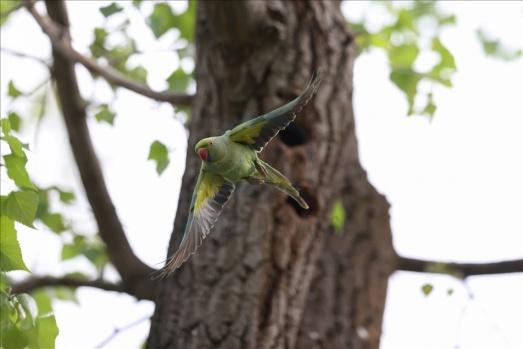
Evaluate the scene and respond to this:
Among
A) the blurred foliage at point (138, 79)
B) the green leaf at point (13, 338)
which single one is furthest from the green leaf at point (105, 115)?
the green leaf at point (13, 338)

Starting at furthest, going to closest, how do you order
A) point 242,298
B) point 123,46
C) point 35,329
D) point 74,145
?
point 123,46 → point 74,145 → point 242,298 → point 35,329

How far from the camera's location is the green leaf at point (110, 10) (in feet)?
10.2

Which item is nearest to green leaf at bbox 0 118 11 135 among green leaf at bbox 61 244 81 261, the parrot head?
the parrot head

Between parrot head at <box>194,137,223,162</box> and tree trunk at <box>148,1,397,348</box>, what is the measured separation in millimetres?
992

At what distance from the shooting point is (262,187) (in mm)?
2814

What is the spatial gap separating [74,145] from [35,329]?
5.25ft

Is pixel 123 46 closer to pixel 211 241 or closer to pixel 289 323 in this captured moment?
pixel 211 241

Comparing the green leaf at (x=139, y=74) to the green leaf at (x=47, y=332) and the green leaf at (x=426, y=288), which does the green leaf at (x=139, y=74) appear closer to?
the green leaf at (x=426, y=288)

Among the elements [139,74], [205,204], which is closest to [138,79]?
[139,74]

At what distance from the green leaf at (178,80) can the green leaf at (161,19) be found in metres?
0.20

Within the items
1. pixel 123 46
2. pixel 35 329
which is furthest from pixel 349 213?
pixel 35 329

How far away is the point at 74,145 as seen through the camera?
133 inches

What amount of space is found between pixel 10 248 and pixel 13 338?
0.21 meters

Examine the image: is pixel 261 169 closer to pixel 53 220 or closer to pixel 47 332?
pixel 47 332
